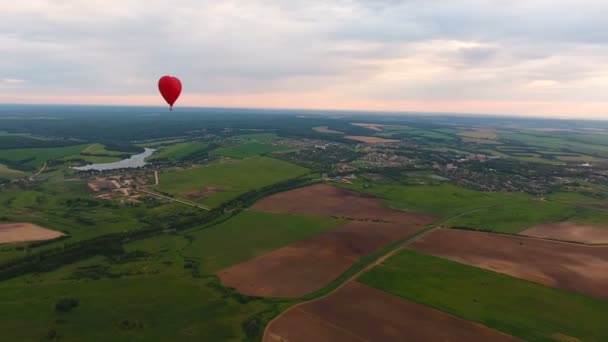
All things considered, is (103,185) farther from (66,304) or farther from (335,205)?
A: (66,304)

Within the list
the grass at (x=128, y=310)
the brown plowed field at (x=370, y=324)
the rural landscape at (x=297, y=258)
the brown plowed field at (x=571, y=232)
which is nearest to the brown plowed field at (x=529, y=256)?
the rural landscape at (x=297, y=258)

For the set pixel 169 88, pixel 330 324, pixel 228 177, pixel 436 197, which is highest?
pixel 169 88

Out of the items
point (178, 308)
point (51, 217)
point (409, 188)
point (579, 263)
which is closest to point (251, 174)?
point (409, 188)

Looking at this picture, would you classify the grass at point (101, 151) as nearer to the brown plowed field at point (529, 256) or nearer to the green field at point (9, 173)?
the green field at point (9, 173)

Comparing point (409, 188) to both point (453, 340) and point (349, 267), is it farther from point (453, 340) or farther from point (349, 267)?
point (453, 340)

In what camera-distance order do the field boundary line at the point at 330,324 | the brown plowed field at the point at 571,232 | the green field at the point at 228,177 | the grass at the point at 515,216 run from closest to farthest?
the field boundary line at the point at 330,324 → the brown plowed field at the point at 571,232 → the grass at the point at 515,216 → the green field at the point at 228,177

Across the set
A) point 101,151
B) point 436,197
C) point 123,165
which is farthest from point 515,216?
point 101,151
